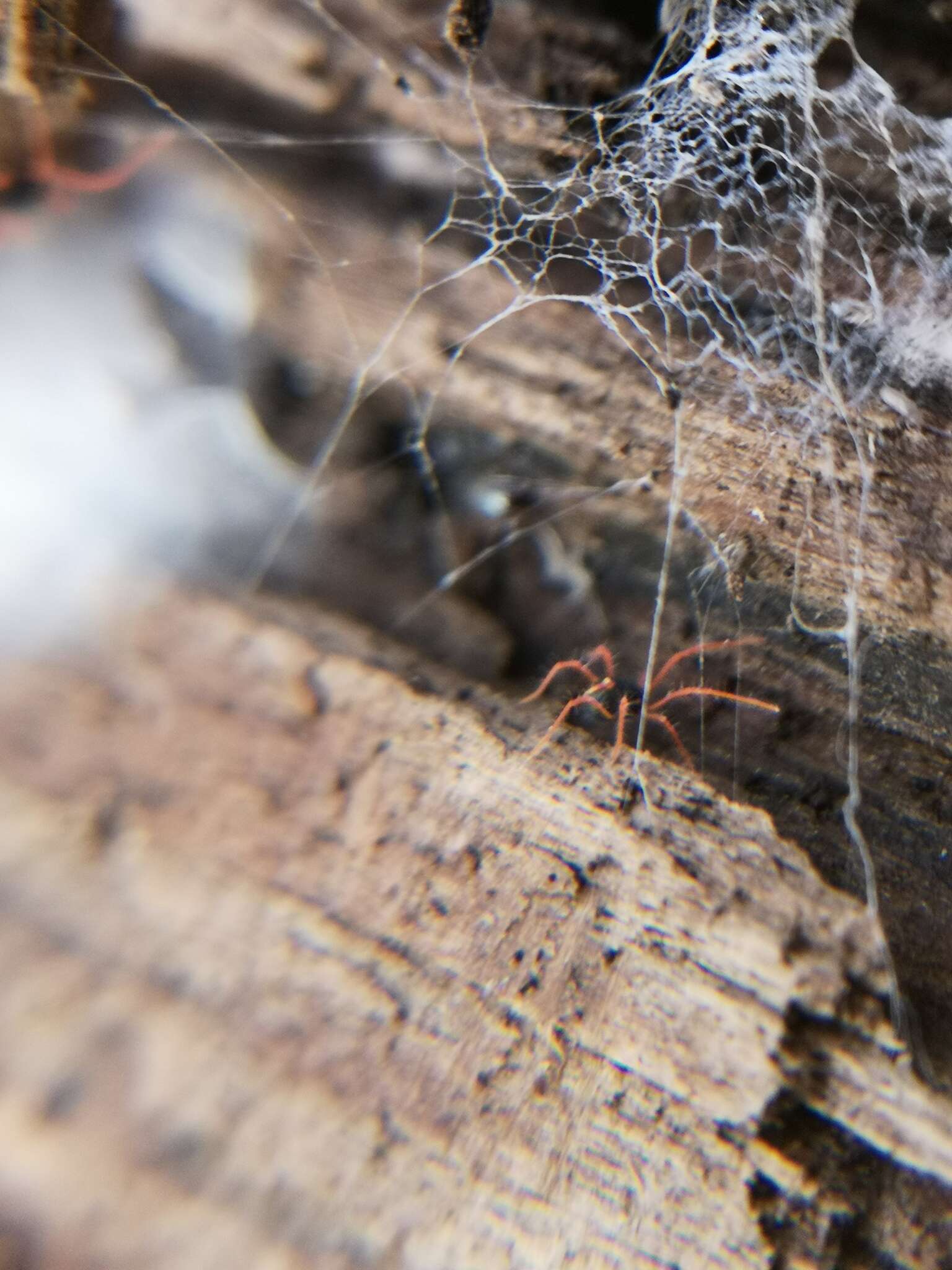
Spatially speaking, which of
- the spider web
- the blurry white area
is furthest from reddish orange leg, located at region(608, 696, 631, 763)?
the blurry white area

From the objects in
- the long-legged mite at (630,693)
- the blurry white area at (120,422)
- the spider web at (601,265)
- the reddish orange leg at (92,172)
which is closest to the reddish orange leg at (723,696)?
the long-legged mite at (630,693)

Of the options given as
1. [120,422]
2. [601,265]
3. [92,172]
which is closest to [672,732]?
[601,265]

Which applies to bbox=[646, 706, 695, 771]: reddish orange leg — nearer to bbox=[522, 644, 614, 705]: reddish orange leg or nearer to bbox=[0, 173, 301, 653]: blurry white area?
bbox=[522, 644, 614, 705]: reddish orange leg

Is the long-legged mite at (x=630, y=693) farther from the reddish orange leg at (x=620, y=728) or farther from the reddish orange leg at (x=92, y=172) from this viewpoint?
the reddish orange leg at (x=92, y=172)

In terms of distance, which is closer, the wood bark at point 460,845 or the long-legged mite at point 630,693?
the wood bark at point 460,845

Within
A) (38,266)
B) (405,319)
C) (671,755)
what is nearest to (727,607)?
(671,755)

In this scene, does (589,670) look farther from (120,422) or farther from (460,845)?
(120,422)

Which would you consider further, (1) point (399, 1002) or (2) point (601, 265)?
(2) point (601, 265)
